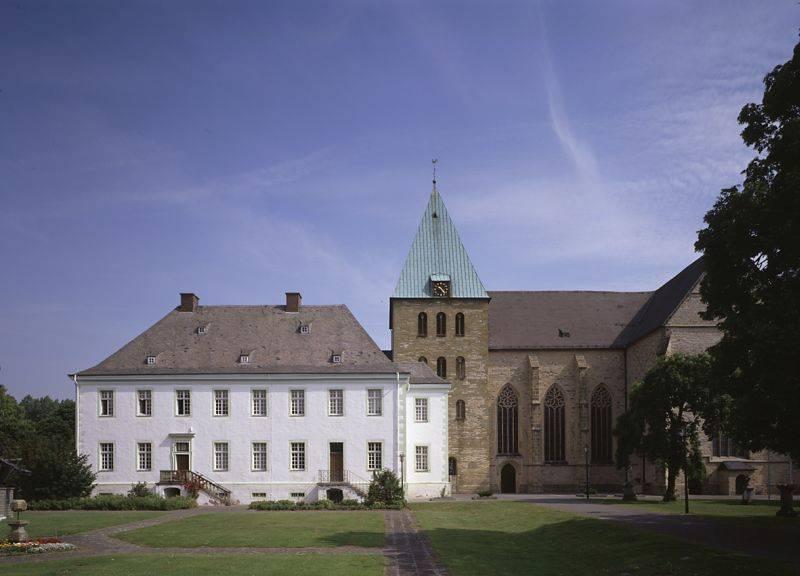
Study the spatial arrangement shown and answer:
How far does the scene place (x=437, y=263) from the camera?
63.3 m

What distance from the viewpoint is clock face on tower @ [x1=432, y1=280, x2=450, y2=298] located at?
62156 mm

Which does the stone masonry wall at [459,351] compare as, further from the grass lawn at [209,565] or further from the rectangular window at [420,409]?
the grass lawn at [209,565]

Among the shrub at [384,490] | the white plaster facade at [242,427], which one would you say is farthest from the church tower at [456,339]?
the shrub at [384,490]

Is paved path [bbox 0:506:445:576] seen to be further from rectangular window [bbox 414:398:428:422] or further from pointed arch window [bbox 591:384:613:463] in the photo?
pointed arch window [bbox 591:384:613:463]

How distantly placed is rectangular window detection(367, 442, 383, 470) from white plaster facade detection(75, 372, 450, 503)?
0.60 ft

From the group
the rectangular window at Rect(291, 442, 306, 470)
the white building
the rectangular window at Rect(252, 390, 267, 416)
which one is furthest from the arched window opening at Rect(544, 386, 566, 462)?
the rectangular window at Rect(252, 390, 267, 416)

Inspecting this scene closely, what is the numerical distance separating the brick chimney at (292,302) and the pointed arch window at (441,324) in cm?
1232

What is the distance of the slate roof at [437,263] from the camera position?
62438 mm

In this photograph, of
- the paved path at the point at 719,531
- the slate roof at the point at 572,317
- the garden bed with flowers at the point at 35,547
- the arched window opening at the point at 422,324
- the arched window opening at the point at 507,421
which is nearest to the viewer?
the paved path at the point at 719,531

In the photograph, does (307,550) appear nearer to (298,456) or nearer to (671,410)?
(298,456)

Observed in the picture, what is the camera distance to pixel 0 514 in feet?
116

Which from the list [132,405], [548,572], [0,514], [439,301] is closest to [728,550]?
[548,572]

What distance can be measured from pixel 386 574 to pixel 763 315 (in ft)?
38.8

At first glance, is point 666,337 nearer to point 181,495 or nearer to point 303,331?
point 303,331
